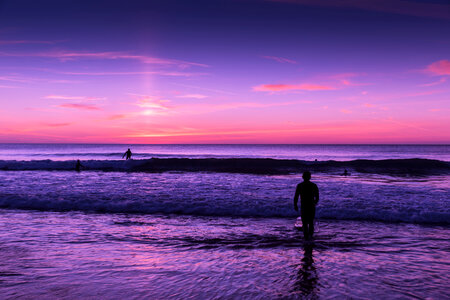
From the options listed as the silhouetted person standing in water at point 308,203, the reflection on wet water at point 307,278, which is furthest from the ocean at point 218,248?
the silhouetted person standing in water at point 308,203

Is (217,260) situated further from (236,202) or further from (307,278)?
(236,202)

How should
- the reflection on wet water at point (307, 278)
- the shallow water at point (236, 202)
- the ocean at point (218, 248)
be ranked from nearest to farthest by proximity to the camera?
the reflection on wet water at point (307, 278), the ocean at point (218, 248), the shallow water at point (236, 202)

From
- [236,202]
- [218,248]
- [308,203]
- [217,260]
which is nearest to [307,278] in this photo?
[217,260]

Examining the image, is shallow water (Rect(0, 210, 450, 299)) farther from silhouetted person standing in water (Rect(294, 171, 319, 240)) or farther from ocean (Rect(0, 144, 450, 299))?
silhouetted person standing in water (Rect(294, 171, 319, 240))

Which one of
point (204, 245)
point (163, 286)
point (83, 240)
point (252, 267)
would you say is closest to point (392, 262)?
point (252, 267)

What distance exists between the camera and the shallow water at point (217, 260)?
5.34m

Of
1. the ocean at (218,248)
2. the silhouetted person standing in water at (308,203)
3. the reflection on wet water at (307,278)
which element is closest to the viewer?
the reflection on wet water at (307,278)

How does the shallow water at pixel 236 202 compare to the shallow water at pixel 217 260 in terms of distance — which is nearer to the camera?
the shallow water at pixel 217 260

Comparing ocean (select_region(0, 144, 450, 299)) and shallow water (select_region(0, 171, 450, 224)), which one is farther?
shallow water (select_region(0, 171, 450, 224))

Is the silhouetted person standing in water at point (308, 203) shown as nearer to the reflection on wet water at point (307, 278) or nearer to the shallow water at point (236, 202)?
the reflection on wet water at point (307, 278)

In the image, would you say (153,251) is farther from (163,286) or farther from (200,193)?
(200,193)

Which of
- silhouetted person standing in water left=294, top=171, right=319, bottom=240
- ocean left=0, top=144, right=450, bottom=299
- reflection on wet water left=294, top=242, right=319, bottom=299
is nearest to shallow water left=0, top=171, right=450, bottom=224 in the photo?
ocean left=0, top=144, right=450, bottom=299

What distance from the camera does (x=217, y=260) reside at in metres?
6.89

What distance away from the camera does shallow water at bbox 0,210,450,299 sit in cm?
534
